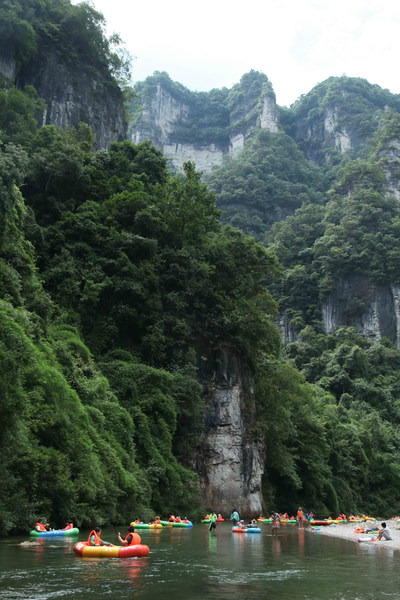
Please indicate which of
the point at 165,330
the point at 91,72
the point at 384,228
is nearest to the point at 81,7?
the point at 91,72

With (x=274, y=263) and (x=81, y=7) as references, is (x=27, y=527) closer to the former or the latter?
(x=274, y=263)

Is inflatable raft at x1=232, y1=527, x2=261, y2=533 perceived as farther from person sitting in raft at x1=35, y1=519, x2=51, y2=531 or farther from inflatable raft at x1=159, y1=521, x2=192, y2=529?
person sitting in raft at x1=35, y1=519, x2=51, y2=531

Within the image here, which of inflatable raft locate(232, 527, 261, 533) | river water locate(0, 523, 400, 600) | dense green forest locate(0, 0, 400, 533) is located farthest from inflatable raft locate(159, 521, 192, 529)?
river water locate(0, 523, 400, 600)

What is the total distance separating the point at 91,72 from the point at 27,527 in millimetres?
40385

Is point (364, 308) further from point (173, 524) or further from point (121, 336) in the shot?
point (173, 524)

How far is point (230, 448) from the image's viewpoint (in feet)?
114

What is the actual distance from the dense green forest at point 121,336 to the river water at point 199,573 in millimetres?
3583

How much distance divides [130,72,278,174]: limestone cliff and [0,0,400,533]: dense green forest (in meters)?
99.8

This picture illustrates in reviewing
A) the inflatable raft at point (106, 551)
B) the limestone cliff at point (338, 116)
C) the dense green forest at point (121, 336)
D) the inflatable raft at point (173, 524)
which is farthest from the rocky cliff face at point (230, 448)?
the limestone cliff at point (338, 116)

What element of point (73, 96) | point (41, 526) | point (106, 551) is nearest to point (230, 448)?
point (41, 526)

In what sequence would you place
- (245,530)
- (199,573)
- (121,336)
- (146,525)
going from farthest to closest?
(121,336)
(245,530)
(146,525)
(199,573)

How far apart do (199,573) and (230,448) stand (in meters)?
22.3

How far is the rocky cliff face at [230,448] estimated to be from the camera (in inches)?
1326

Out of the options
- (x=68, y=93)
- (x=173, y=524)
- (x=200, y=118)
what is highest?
(x=200, y=118)
